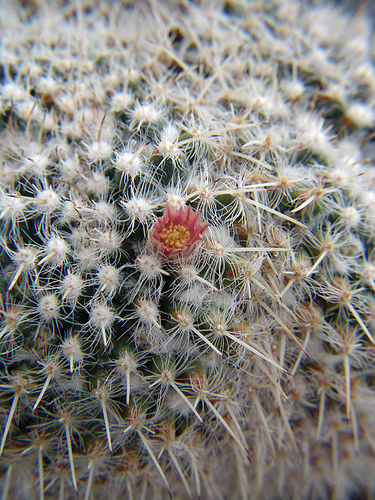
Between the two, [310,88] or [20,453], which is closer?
[20,453]

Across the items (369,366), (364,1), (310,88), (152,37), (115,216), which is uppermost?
(364,1)

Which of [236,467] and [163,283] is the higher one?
[163,283]

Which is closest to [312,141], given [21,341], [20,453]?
[21,341]

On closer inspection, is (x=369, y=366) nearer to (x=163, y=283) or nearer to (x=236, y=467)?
(x=236, y=467)

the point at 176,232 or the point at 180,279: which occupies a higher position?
the point at 176,232
